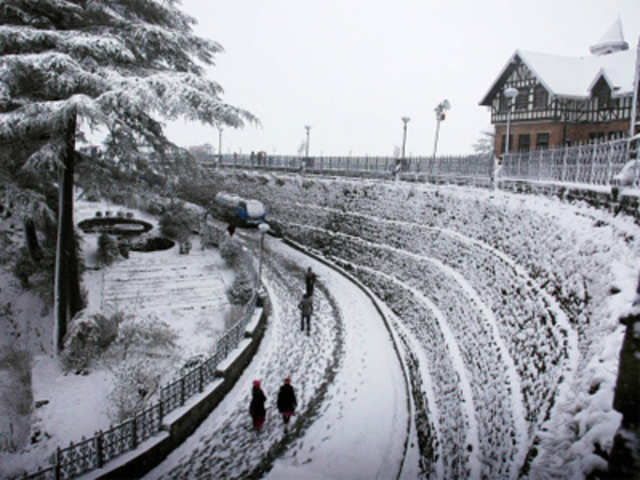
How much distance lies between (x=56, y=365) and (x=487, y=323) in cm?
1123

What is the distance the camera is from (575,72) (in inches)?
1046

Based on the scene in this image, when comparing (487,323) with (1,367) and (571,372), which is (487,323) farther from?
(1,367)

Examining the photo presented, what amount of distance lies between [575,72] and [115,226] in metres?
33.1

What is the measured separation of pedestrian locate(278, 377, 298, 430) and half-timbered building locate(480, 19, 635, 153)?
2335 cm

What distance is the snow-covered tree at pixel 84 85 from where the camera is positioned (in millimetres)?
8094

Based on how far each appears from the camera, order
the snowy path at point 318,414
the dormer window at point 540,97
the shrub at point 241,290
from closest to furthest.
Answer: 1. the snowy path at point 318,414
2. the shrub at point 241,290
3. the dormer window at point 540,97

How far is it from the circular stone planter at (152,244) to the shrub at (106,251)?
2.11 metres

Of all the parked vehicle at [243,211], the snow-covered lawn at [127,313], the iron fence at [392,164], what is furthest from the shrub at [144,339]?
the parked vehicle at [243,211]

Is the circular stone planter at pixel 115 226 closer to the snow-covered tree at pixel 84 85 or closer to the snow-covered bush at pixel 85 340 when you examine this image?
the snow-covered tree at pixel 84 85

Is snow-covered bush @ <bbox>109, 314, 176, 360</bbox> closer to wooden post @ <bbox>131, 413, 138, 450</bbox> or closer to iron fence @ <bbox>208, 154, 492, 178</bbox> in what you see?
wooden post @ <bbox>131, 413, 138, 450</bbox>

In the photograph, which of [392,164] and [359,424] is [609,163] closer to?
[359,424]

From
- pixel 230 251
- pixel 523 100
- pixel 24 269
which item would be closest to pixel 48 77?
pixel 24 269

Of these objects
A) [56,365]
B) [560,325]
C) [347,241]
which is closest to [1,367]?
[56,365]

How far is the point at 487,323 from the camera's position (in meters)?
8.99
